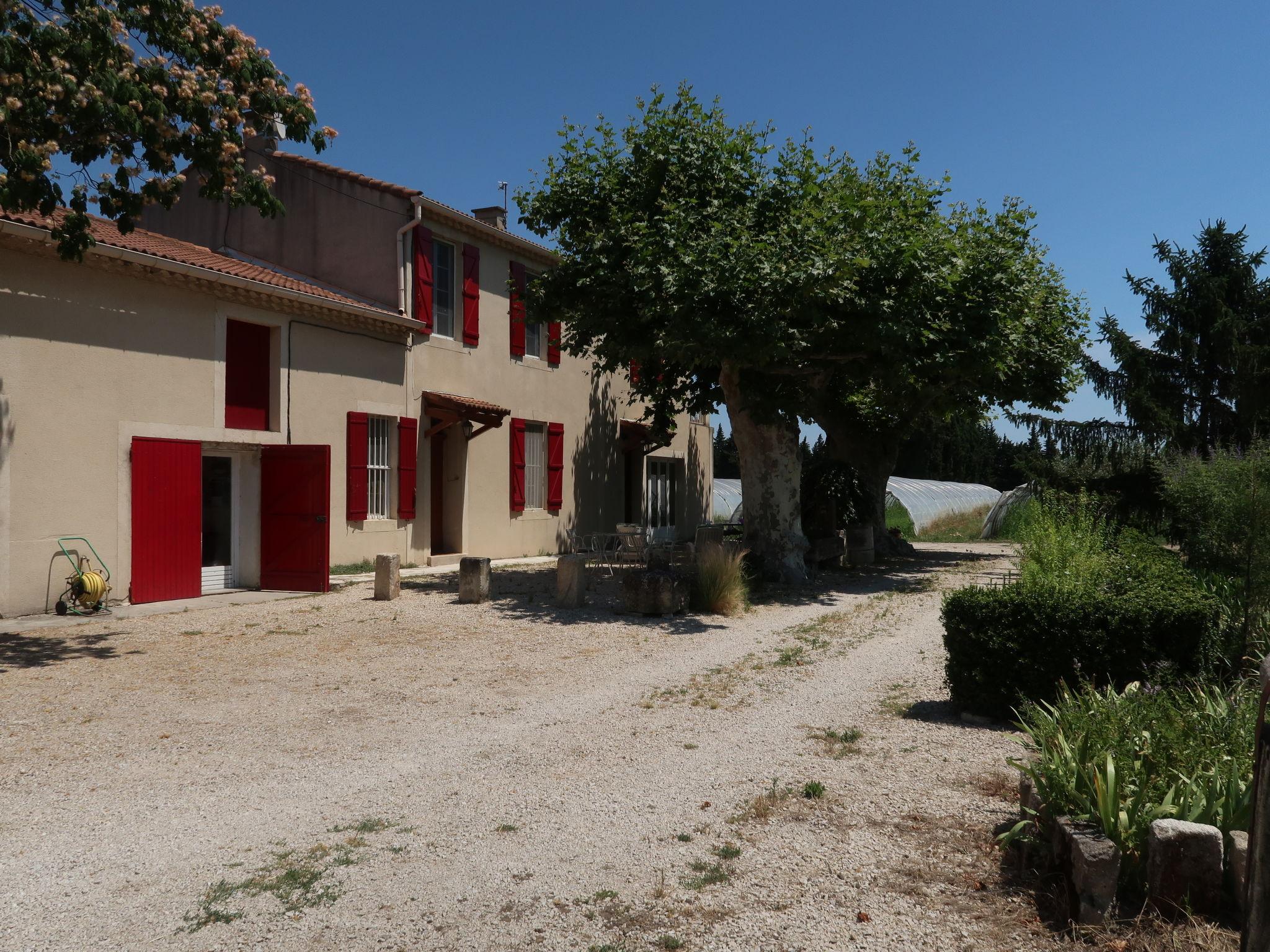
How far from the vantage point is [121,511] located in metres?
10.8

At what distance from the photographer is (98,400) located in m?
10.5

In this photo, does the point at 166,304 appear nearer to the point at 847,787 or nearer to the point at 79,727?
the point at 79,727

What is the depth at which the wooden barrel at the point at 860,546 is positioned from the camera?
59.1ft

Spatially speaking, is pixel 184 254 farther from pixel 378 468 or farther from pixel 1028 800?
pixel 1028 800

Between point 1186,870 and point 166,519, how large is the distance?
11.1 metres

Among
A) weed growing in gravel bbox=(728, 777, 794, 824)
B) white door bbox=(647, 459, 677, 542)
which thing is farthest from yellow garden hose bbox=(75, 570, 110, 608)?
white door bbox=(647, 459, 677, 542)

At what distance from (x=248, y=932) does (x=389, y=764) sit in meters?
2.01

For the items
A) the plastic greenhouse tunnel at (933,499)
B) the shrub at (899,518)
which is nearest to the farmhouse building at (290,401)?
the shrub at (899,518)

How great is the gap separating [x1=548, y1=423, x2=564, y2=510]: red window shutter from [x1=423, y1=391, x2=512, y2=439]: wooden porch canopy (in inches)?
88.4

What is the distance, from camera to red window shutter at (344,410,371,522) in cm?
1380

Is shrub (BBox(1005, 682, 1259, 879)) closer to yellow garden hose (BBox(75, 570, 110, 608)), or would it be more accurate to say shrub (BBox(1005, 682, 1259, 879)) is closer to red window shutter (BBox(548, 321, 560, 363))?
yellow garden hose (BBox(75, 570, 110, 608))

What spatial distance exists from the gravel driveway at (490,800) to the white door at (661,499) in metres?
12.7

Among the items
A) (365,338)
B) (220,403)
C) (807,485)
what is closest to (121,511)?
(220,403)

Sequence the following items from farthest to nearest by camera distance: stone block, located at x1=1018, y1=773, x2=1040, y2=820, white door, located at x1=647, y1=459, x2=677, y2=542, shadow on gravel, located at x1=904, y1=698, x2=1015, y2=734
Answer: white door, located at x1=647, y1=459, x2=677, y2=542
shadow on gravel, located at x1=904, y1=698, x2=1015, y2=734
stone block, located at x1=1018, y1=773, x2=1040, y2=820
